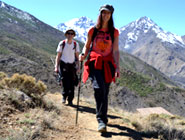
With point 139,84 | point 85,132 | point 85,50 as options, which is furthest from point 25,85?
point 139,84

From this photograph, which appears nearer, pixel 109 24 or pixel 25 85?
pixel 109 24

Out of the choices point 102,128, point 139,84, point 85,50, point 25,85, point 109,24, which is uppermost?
point 139,84

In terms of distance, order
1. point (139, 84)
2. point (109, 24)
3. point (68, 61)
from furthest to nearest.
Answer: point (139, 84)
point (68, 61)
point (109, 24)

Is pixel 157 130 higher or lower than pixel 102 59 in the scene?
lower

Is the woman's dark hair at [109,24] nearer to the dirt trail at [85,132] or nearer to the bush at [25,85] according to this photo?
the dirt trail at [85,132]

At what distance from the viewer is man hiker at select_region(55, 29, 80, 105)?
221 inches

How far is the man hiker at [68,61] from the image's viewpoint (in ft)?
18.4

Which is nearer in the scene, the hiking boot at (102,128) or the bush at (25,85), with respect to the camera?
the hiking boot at (102,128)

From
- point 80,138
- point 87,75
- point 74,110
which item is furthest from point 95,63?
point 74,110

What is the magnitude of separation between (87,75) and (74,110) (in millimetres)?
1800

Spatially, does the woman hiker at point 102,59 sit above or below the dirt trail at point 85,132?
above

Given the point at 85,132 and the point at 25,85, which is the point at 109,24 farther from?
the point at 25,85

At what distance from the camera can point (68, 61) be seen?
569 centimetres

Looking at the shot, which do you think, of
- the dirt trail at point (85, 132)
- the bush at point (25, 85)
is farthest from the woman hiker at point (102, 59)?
the bush at point (25, 85)
